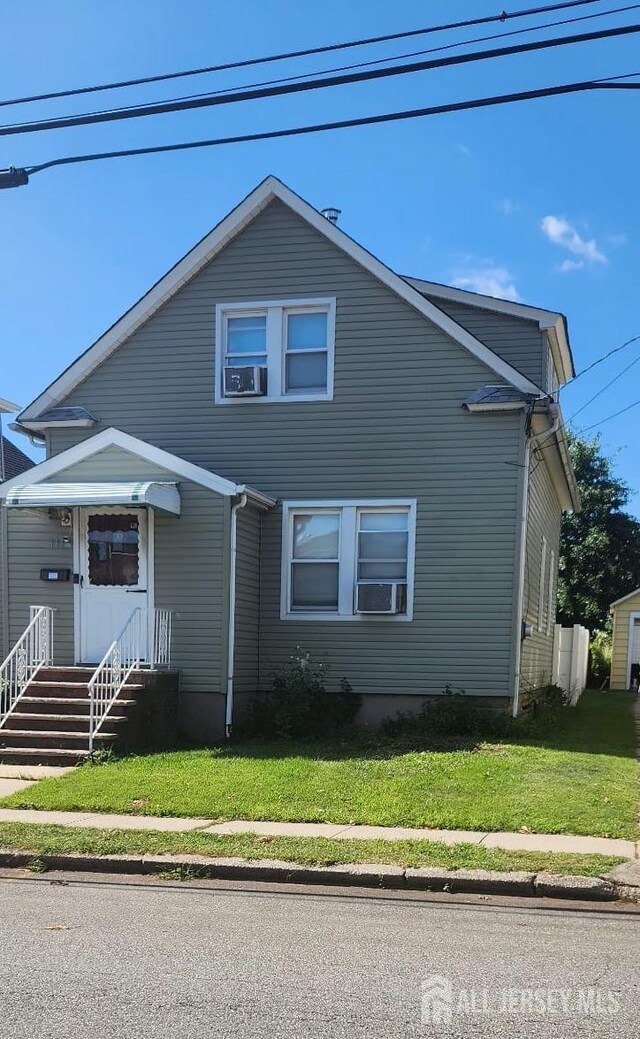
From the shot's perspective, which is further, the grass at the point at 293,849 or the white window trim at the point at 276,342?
the white window trim at the point at 276,342

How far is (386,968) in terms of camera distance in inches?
175

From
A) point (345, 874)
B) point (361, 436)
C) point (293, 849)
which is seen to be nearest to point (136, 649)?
point (361, 436)

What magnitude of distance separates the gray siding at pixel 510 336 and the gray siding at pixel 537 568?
144cm

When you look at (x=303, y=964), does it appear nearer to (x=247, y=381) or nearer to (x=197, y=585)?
(x=197, y=585)

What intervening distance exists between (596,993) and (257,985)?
1632mm

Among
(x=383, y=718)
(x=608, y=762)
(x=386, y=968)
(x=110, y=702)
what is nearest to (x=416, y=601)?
(x=383, y=718)

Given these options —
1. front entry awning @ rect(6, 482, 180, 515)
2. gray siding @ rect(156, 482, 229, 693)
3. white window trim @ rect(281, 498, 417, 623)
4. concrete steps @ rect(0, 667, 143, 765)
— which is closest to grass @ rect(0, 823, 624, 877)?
concrete steps @ rect(0, 667, 143, 765)

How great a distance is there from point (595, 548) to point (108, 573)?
25290 mm

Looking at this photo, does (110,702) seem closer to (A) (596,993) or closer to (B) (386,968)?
(B) (386,968)

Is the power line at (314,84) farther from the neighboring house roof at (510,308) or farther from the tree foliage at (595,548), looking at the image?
the tree foliage at (595,548)

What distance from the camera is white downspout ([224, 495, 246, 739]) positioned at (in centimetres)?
1155

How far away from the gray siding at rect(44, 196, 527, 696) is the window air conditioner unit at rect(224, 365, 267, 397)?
0.28 meters

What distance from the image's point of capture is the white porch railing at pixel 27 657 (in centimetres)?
1113

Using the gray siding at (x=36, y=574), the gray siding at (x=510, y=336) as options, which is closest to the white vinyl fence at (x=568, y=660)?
the gray siding at (x=510, y=336)
